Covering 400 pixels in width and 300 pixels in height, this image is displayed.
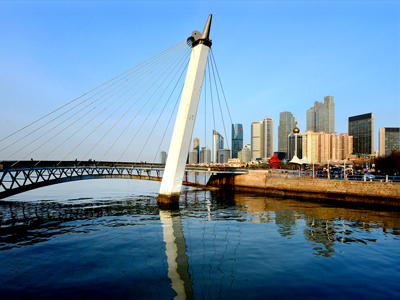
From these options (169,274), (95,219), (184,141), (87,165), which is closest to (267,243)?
(169,274)

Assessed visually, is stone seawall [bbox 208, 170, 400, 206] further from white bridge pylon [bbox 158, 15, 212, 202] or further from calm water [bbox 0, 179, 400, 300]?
white bridge pylon [bbox 158, 15, 212, 202]

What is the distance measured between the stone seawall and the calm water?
12062mm

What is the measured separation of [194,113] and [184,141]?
3.86 meters

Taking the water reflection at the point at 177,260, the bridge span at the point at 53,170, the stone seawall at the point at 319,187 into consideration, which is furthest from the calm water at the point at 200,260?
the bridge span at the point at 53,170

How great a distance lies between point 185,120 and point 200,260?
20.3m

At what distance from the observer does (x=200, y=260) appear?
442 inches

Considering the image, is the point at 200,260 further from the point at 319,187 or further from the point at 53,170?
the point at 53,170

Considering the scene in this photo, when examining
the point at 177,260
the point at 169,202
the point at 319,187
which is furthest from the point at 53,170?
the point at 319,187

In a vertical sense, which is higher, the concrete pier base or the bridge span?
the bridge span

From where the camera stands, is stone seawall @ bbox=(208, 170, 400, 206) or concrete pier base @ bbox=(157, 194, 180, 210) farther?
stone seawall @ bbox=(208, 170, 400, 206)

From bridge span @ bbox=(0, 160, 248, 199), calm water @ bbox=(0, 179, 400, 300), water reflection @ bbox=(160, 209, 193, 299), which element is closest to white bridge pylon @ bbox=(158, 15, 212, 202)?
calm water @ bbox=(0, 179, 400, 300)

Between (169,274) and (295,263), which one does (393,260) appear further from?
(169,274)

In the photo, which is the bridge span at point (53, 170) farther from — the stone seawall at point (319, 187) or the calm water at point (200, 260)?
the calm water at point (200, 260)

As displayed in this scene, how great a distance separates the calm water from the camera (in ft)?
27.4
